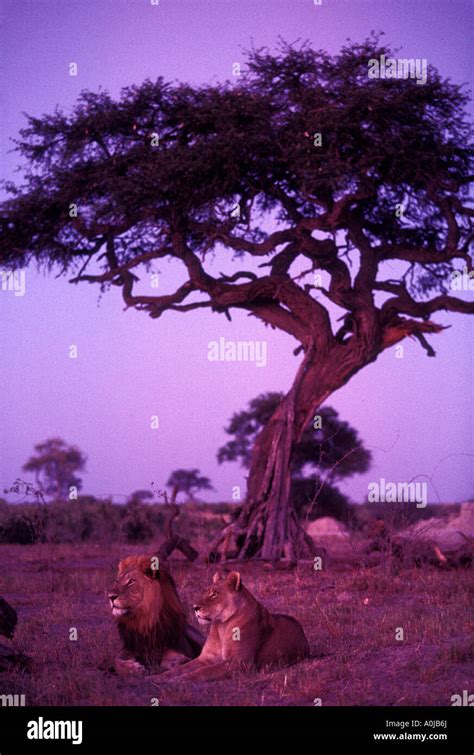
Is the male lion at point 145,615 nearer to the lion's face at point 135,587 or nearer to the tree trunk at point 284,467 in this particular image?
the lion's face at point 135,587

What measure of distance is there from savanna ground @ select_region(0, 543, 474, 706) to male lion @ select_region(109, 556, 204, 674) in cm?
28

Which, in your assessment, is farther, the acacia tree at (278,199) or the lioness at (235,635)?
the acacia tree at (278,199)

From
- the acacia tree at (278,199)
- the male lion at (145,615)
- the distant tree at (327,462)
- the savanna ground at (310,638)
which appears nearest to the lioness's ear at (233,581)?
the male lion at (145,615)

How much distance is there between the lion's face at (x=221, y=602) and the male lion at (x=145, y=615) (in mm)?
369

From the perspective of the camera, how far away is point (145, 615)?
8031 mm

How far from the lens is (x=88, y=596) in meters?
12.8

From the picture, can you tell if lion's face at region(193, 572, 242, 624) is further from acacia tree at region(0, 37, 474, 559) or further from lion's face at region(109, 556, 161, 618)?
acacia tree at region(0, 37, 474, 559)

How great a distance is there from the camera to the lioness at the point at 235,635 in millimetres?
7715

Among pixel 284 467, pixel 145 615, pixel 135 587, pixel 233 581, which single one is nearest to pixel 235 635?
pixel 233 581

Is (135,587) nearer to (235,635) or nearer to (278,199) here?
(235,635)

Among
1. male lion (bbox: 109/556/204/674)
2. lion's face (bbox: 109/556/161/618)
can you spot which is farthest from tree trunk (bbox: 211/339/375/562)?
lion's face (bbox: 109/556/161/618)

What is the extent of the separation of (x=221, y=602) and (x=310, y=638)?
1.83m
